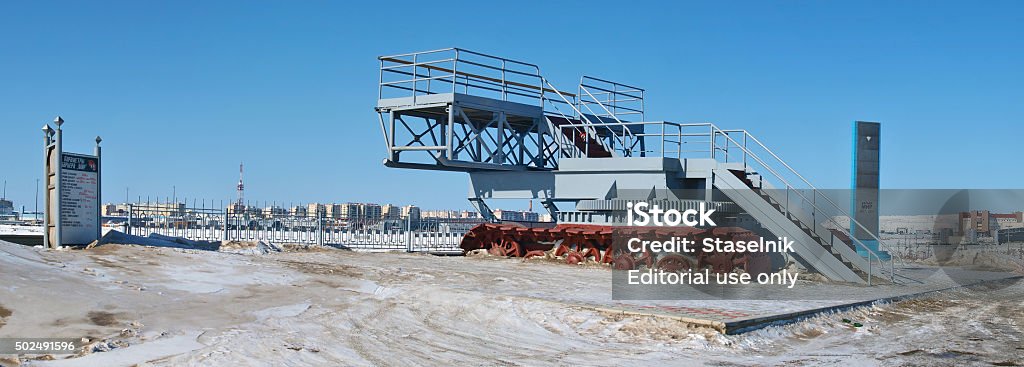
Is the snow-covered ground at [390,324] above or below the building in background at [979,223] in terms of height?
below

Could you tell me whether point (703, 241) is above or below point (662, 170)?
below

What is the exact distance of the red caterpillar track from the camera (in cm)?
2152

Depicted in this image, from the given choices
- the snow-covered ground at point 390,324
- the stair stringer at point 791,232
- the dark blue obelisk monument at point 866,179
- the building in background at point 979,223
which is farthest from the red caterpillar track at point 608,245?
the building in background at point 979,223

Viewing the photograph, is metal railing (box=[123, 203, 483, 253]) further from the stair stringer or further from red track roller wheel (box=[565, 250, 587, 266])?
the stair stringer

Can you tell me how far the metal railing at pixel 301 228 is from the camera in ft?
107

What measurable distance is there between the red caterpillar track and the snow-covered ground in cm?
356

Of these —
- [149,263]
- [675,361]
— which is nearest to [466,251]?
[149,263]

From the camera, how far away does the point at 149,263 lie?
1770 cm

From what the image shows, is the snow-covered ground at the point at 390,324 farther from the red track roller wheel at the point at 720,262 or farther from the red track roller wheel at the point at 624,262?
the red track roller wheel at the point at 720,262

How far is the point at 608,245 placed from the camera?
76.5ft

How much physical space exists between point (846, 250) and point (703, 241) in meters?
3.38

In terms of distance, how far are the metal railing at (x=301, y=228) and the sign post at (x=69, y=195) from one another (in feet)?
33.9

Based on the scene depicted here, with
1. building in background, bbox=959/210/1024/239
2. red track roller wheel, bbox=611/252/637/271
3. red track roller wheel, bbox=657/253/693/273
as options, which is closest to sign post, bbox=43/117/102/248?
red track roller wheel, bbox=611/252/637/271

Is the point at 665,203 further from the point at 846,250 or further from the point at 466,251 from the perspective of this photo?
the point at 466,251
